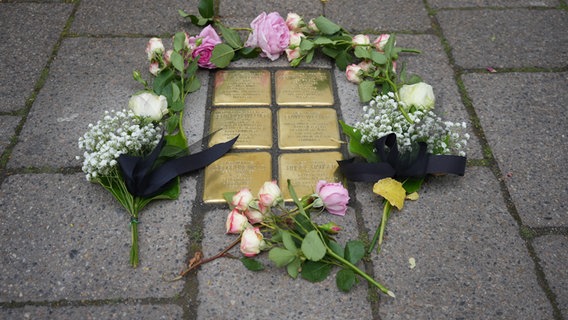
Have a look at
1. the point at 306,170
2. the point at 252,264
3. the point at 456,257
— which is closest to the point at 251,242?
the point at 252,264

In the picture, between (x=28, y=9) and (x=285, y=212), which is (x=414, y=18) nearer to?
(x=285, y=212)

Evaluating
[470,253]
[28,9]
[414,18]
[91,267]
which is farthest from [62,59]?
[470,253]

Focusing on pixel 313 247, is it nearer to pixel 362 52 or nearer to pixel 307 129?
pixel 307 129

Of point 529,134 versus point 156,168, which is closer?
point 156,168

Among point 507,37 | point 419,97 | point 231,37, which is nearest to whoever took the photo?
point 419,97

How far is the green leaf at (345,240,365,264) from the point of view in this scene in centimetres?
161

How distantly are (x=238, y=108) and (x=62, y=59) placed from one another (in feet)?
2.90

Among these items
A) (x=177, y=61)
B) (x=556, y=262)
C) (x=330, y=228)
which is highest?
(x=177, y=61)

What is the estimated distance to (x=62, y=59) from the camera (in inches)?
93.3

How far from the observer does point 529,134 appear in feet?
6.84

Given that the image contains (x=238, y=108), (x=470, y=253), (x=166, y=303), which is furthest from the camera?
(x=238, y=108)

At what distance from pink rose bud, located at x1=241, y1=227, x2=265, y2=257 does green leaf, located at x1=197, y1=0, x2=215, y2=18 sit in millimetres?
1304

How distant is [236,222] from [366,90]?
823 mm

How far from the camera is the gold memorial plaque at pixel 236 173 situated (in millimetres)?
1834
